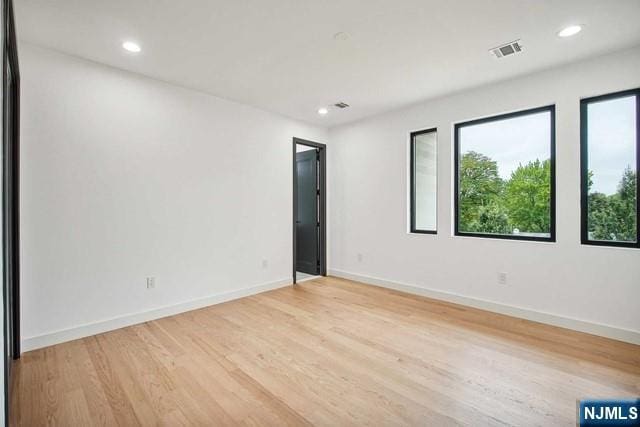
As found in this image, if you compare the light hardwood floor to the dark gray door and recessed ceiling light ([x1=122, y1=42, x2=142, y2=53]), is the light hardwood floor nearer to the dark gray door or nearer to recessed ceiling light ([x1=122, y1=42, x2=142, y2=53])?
the dark gray door

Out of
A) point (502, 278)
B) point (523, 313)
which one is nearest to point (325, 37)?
point (502, 278)

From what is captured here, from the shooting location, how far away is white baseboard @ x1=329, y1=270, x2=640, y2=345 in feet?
8.60

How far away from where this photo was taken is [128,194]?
298 centimetres

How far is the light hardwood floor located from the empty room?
0.06ft

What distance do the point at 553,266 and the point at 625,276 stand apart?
1.65 feet

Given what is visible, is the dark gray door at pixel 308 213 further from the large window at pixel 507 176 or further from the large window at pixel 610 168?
the large window at pixel 610 168

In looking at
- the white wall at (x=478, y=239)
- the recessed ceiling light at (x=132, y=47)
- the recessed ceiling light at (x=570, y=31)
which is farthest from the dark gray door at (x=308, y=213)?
the recessed ceiling light at (x=570, y=31)

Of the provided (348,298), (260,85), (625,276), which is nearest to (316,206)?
(348,298)

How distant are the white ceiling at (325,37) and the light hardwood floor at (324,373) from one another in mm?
2548

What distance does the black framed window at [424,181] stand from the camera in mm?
4023

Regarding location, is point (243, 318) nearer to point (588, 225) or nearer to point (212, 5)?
point (212, 5)

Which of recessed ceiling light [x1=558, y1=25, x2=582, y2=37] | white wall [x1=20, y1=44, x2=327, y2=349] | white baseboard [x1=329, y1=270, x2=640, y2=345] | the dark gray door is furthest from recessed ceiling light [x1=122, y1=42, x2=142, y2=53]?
white baseboard [x1=329, y1=270, x2=640, y2=345]

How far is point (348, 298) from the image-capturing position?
388 cm

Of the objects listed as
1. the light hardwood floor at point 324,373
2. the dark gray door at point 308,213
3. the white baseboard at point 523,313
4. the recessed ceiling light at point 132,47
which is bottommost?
the light hardwood floor at point 324,373
